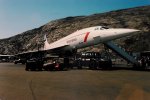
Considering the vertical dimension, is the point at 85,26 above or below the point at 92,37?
above

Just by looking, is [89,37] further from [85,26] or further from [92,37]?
[85,26]

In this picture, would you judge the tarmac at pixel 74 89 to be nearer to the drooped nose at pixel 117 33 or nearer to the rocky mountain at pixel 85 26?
the drooped nose at pixel 117 33

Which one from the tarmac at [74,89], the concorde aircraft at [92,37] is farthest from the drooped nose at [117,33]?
the tarmac at [74,89]

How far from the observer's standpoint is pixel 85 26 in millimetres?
155250

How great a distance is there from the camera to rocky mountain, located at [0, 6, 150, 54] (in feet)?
403

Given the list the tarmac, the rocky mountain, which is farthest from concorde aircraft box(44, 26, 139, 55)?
the rocky mountain

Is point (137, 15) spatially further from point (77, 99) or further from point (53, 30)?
point (77, 99)

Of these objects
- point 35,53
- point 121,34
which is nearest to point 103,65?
point 121,34

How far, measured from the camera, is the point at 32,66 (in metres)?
39.3

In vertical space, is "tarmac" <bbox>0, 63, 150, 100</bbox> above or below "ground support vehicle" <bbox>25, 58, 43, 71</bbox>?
below

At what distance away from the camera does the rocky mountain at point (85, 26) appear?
123 m

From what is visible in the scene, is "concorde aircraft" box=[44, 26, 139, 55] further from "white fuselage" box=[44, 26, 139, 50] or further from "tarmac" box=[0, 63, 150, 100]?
"tarmac" box=[0, 63, 150, 100]

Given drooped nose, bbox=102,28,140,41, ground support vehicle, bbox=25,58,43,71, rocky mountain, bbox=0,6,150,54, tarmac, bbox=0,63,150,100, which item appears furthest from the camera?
rocky mountain, bbox=0,6,150,54

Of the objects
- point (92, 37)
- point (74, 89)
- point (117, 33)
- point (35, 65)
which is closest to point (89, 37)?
point (92, 37)
